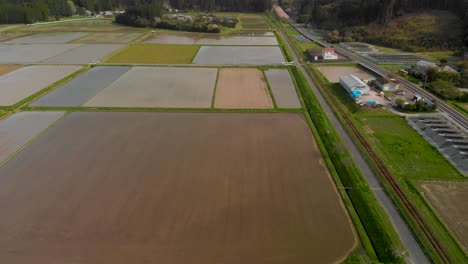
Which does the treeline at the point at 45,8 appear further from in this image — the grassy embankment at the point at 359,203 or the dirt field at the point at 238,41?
the grassy embankment at the point at 359,203

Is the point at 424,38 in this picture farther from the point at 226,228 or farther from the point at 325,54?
the point at 226,228

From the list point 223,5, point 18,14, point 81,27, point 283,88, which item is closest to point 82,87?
point 283,88

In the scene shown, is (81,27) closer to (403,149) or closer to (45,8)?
(45,8)

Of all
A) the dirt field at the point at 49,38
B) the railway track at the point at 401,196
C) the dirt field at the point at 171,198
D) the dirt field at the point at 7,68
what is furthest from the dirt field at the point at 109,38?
the railway track at the point at 401,196

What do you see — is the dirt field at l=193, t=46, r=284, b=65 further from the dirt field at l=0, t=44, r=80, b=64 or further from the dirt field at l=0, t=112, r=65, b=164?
the dirt field at l=0, t=44, r=80, b=64

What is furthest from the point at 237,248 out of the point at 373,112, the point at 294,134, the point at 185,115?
the point at 373,112

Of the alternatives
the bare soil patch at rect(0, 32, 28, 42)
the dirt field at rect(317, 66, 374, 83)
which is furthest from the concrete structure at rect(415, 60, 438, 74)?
the bare soil patch at rect(0, 32, 28, 42)
